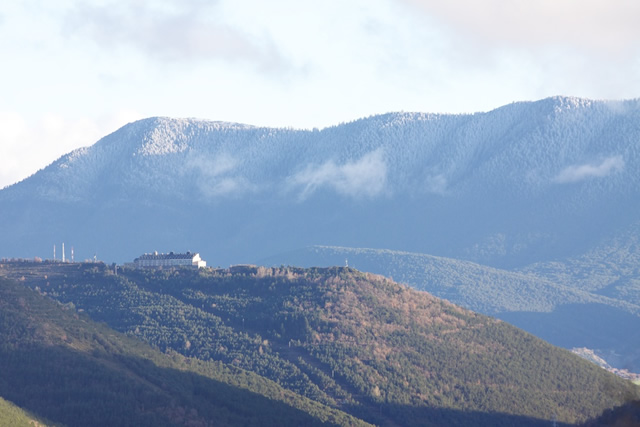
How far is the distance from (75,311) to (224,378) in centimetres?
2761

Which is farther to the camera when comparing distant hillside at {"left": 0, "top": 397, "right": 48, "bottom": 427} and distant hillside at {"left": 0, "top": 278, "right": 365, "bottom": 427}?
distant hillside at {"left": 0, "top": 278, "right": 365, "bottom": 427}

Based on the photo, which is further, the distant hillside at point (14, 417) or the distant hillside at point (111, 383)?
the distant hillside at point (111, 383)

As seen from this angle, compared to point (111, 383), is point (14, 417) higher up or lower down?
lower down

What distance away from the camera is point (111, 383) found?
6166 inches

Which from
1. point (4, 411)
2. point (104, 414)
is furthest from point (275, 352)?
point (4, 411)

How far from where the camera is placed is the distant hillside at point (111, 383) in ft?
490

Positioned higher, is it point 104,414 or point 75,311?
point 75,311

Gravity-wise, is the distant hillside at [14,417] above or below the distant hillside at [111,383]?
below

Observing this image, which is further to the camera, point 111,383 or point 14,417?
point 111,383

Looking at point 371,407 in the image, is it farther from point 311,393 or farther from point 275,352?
point 275,352

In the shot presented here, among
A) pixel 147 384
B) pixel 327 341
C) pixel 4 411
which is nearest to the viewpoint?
pixel 4 411

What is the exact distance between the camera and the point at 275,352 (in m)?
194

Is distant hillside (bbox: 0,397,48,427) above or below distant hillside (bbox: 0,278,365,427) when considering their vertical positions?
below

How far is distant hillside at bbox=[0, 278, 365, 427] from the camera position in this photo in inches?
5886
